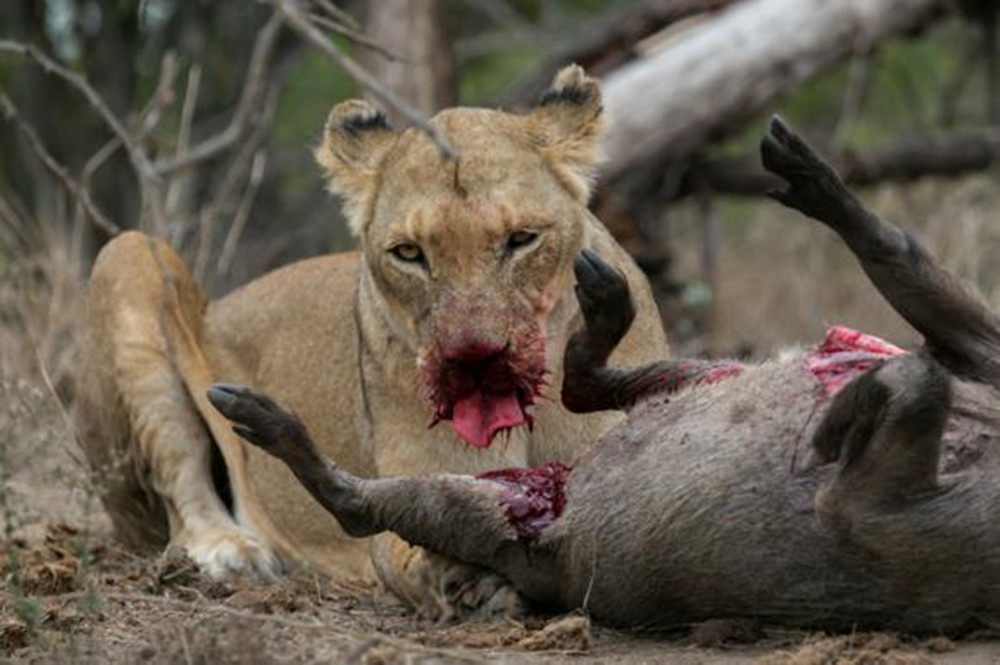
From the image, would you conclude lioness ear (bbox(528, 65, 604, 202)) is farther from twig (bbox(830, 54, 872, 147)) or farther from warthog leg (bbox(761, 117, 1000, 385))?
twig (bbox(830, 54, 872, 147))

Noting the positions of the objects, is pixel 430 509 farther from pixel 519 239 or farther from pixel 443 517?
pixel 519 239

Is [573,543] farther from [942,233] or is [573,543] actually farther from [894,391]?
[942,233]

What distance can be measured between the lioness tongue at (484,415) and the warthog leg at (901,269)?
84cm

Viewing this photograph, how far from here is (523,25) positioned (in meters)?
14.5

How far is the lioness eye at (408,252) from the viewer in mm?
5496

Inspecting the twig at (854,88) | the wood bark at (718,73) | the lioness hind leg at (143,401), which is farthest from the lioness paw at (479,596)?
the twig at (854,88)

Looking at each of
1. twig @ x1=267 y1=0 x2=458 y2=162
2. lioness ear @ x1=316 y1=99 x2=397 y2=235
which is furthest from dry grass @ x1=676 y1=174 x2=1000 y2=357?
twig @ x1=267 y1=0 x2=458 y2=162

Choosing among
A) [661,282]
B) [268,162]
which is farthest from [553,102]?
[268,162]

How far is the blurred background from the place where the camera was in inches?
399

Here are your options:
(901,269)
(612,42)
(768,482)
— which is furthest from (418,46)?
(768,482)

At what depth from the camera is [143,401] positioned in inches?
283

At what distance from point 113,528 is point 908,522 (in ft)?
12.2

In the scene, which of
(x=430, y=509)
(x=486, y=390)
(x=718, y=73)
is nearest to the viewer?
(x=430, y=509)

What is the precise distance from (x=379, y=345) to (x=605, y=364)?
0.87 metres
